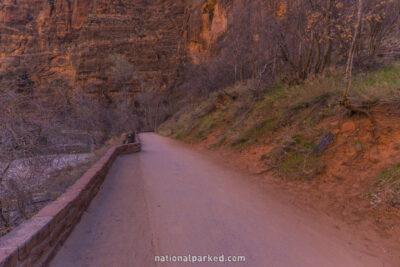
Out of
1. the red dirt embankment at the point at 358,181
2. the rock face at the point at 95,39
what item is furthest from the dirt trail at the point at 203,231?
the rock face at the point at 95,39

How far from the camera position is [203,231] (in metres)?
2.77

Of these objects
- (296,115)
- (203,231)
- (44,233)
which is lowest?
(203,231)

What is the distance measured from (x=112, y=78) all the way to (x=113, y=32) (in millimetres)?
10143

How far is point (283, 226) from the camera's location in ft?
9.51

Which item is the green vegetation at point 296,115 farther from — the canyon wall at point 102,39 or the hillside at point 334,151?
the canyon wall at point 102,39

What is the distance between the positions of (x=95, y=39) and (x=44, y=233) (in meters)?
48.6

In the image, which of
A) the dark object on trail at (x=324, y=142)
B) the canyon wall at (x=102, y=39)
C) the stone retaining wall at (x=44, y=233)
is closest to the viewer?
the stone retaining wall at (x=44, y=233)

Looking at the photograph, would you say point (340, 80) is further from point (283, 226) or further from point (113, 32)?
point (113, 32)

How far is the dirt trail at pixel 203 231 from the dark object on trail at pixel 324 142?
1.59 meters

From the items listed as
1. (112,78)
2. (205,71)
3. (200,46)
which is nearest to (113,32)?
(112,78)

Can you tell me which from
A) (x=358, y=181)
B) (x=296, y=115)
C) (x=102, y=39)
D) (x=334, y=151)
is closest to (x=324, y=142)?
(x=334, y=151)

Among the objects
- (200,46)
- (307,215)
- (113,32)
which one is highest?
(113,32)

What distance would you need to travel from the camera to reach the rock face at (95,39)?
40312mm

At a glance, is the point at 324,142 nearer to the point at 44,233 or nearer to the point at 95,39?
the point at 44,233
